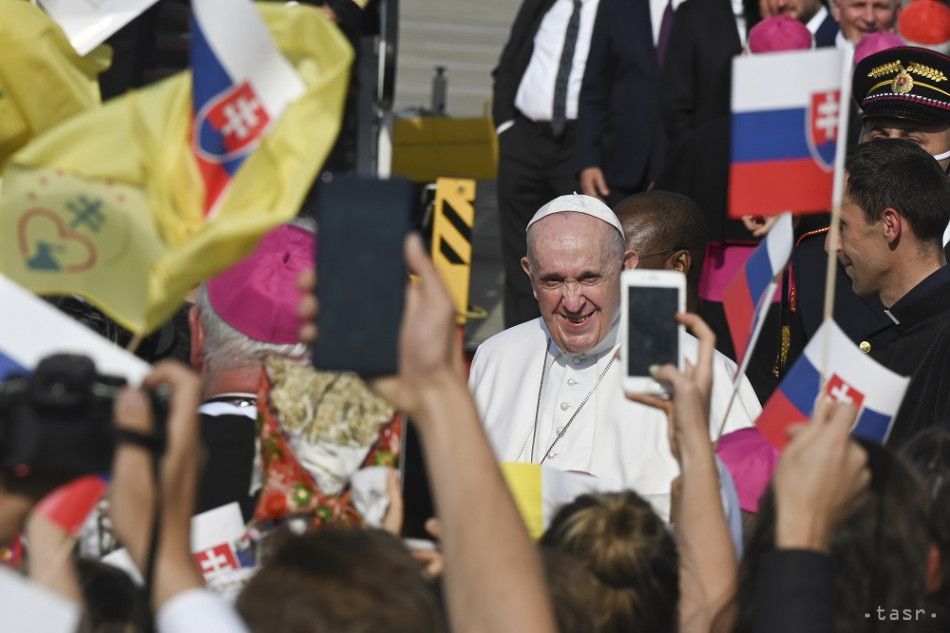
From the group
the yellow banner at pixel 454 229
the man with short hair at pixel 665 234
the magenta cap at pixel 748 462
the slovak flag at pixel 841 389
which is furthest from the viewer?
the yellow banner at pixel 454 229

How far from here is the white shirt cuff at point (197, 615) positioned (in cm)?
246

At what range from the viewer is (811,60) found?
327 cm

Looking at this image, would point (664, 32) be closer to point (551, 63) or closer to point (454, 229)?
point (551, 63)

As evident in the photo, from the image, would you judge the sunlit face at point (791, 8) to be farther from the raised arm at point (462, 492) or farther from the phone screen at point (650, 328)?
the raised arm at point (462, 492)

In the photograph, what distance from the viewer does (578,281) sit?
216 inches

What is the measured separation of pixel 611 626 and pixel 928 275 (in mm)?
2986

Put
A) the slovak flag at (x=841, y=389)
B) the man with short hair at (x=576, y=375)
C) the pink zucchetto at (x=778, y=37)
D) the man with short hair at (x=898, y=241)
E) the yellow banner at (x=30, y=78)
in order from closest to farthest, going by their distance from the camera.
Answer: the slovak flag at (x=841, y=389), the yellow banner at (x=30, y=78), the man with short hair at (x=576, y=375), the man with short hair at (x=898, y=241), the pink zucchetto at (x=778, y=37)

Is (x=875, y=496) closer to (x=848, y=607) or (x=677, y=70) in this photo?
(x=848, y=607)

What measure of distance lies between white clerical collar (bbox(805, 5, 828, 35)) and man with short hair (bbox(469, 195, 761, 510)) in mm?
4103

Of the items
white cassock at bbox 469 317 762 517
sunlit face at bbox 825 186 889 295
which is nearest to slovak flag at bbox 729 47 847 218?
white cassock at bbox 469 317 762 517

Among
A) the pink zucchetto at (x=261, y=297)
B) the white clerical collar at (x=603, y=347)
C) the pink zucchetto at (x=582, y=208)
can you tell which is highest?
the pink zucchetto at (x=261, y=297)

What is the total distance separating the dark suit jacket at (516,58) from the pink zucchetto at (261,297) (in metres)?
5.44

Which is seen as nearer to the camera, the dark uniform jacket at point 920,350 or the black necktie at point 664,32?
the dark uniform jacket at point 920,350

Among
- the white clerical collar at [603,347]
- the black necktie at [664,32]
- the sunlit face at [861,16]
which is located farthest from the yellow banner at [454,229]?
the white clerical collar at [603,347]
